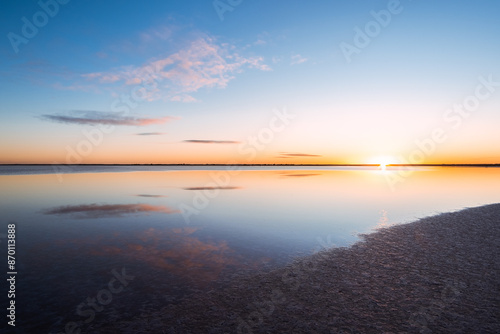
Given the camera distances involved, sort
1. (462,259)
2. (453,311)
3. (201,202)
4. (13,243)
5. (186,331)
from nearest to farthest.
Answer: (186,331)
(453,311)
(462,259)
(13,243)
(201,202)

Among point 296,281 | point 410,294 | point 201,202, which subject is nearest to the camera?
point 410,294

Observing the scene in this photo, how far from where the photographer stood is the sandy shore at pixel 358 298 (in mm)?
7738

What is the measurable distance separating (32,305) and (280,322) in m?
7.73

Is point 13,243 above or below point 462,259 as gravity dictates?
above

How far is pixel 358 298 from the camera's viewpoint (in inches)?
365

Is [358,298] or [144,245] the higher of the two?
[144,245]

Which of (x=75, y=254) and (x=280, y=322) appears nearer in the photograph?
(x=280, y=322)

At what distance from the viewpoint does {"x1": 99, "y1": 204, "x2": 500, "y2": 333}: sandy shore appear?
25.4 ft

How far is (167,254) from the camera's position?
13734 mm

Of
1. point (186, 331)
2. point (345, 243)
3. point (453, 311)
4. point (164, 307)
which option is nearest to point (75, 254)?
point (164, 307)

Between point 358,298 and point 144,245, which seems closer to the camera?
point 358,298

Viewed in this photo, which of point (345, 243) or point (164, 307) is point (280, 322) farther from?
point (345, 243)

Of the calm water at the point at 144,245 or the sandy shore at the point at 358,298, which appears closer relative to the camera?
the sandy shore at the point at 358,298

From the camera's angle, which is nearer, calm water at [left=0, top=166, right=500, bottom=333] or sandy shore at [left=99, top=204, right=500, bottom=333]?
sandy shore at [left=99, top=204, right=500, bottom=333]
